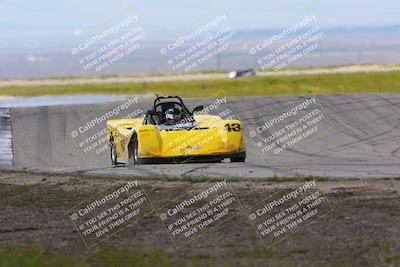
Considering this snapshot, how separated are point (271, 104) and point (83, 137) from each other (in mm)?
5968

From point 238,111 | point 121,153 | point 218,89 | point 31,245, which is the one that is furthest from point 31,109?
point 218,89

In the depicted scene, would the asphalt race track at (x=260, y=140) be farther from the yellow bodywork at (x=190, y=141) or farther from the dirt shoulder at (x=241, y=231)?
the dirt shoulder at (x=241, y=231)

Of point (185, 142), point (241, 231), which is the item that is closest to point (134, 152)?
point (185, 142)

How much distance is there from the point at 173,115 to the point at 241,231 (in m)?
8.31

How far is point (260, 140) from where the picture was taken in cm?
2289

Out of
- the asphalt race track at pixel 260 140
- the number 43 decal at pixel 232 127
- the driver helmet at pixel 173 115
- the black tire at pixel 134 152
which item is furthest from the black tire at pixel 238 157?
the black tire at pixel 134 152

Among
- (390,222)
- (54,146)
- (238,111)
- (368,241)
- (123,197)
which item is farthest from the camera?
(238,111)

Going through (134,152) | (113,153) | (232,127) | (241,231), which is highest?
(113,153)

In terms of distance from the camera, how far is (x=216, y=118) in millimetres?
18125

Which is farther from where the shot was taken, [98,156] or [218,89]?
[218,89]

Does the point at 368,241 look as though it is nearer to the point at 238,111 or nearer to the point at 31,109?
the point at 238,111

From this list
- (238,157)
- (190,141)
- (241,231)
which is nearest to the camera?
(241,231)

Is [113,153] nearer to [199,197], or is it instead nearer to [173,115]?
[173,115]

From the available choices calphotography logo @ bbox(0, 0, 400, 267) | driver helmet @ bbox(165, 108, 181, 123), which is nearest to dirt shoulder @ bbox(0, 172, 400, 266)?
calphotography logo @ bbox(0, 0, 400, 267)
